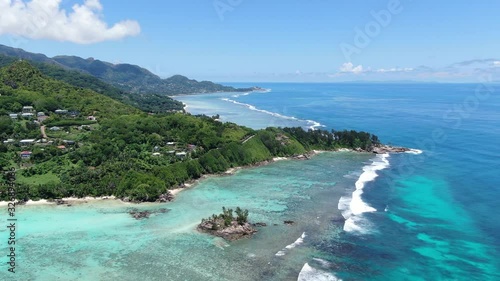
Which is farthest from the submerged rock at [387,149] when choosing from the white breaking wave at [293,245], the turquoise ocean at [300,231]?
the white breaking wave at [293,245]

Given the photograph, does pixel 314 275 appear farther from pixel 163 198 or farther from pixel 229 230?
pixel 163 198

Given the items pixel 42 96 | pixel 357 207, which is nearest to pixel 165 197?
pixel 357 207

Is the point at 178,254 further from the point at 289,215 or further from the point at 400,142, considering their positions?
the point at 400,142

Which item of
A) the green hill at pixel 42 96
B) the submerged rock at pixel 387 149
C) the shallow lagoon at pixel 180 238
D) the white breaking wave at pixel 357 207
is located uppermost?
the green hill at pixel 42 96

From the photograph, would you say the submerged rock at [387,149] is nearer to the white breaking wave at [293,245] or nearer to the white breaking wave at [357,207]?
the white breaking wave at [357,207]

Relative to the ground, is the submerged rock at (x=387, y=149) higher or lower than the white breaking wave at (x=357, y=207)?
higher

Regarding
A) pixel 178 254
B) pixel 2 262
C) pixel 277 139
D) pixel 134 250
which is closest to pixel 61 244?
pixel 2 262

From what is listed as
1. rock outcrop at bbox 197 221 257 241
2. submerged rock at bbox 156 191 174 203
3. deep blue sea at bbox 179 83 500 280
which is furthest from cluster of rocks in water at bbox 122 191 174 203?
deep blue sea at bbox 179 83 500 280
